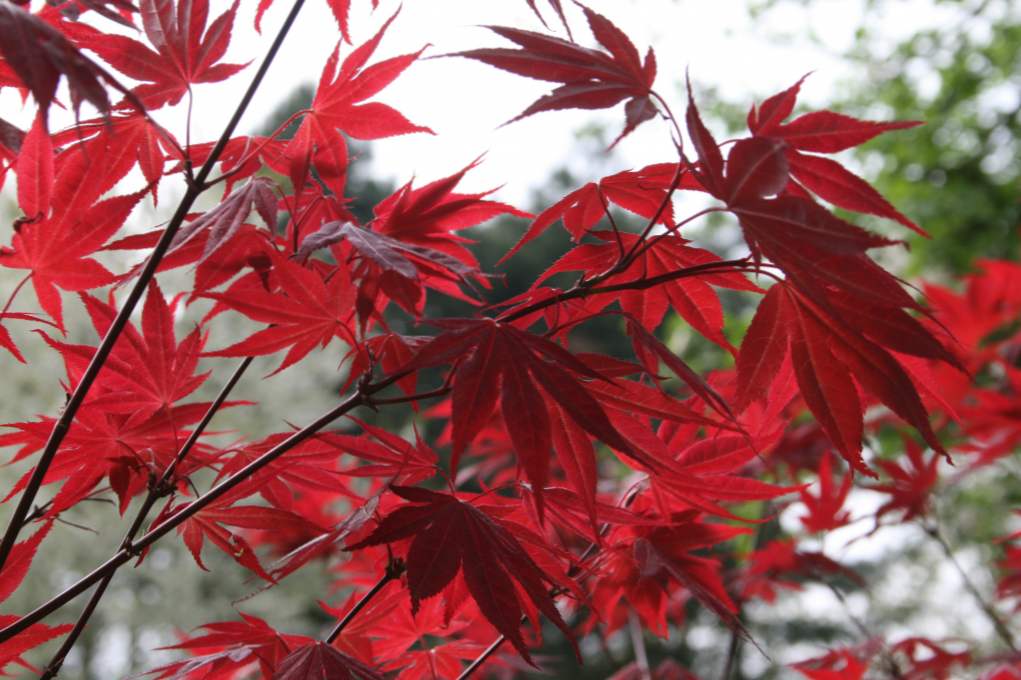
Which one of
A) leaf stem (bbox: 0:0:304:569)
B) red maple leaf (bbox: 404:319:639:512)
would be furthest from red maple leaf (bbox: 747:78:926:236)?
leaf stem (bbox: 0:0:304:569)

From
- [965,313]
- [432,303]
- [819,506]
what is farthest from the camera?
[432,303]

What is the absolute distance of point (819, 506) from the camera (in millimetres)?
1229

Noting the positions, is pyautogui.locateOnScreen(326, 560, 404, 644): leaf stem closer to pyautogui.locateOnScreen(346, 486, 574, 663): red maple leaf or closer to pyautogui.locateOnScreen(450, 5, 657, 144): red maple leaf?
pyautogui.locateOnScreen(346, 486, 574, 663): red maple leaf

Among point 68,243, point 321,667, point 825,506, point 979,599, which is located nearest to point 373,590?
point 321,667

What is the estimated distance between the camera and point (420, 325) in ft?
1.69

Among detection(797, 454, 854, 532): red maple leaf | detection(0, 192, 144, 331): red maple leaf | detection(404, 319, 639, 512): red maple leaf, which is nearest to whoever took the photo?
detection(404, 319, 639, 512): red maple leaf

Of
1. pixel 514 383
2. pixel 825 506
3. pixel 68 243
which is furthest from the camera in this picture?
pixel 825 506

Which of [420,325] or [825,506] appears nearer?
[420,325]

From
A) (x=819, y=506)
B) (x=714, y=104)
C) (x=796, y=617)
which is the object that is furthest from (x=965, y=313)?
(x=796, y=617)

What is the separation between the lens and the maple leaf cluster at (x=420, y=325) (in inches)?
16.6

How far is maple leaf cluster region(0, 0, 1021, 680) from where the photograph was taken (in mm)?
421

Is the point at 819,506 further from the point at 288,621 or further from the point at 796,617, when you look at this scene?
the point at 796,617

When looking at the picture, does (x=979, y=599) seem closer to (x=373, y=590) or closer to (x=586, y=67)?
(x=373, y=590)

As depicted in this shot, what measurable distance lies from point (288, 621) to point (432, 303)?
2.48 meters
